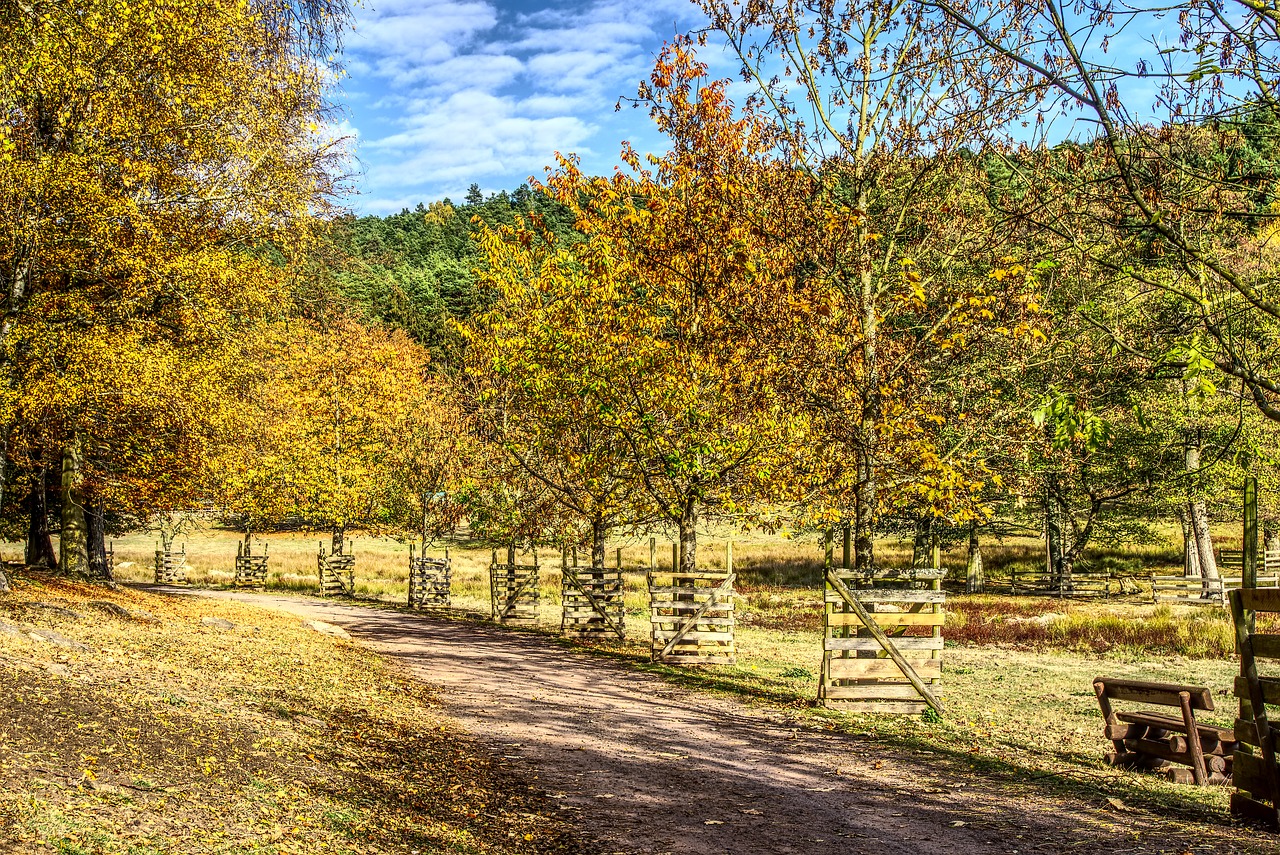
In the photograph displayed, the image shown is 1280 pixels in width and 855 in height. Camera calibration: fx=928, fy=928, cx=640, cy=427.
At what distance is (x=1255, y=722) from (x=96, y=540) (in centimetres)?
2519

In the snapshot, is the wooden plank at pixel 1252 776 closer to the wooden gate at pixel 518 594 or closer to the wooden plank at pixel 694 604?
the wooden plank at pixel 694 604

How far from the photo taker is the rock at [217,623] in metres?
17.1

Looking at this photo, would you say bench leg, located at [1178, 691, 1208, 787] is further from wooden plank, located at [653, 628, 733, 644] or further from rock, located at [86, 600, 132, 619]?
rock, located at [86, 600, 132, 619]

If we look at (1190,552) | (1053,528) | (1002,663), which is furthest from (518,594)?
(1190,552)

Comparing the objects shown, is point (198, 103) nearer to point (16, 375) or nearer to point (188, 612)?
point (16, 375)

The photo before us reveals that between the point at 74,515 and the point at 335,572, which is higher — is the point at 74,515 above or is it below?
above

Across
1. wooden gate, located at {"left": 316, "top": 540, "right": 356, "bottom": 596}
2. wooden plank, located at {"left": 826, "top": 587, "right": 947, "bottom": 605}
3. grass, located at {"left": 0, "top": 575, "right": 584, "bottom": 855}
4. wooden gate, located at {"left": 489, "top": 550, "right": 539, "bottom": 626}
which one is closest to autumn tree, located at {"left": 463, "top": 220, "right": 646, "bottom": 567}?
wooden gate, located at {"left": 489, "top": 550, "right": 539, "bottom": 626}

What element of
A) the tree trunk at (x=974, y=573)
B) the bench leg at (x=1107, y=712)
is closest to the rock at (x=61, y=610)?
the bench leg at (x=1107, y=712)

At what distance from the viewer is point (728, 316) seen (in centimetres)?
1457

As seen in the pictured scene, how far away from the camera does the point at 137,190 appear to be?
60.1 feet

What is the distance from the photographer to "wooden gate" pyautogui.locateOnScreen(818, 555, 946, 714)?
13469 millimetres

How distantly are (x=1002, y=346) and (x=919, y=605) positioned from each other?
4636 mm

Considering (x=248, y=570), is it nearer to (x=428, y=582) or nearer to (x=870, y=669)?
(x=428, y=582)

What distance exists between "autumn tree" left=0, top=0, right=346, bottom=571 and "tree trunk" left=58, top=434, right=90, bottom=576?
0.06 metres
